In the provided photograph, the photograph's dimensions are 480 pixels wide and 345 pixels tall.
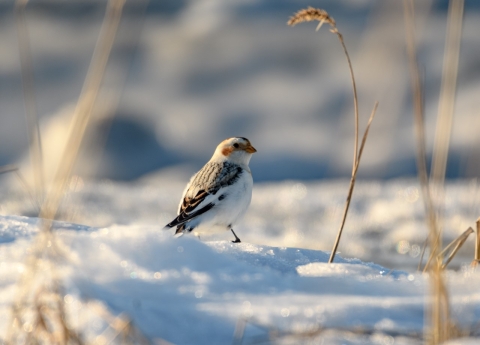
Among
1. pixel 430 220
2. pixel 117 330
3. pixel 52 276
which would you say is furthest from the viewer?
pixel 430 220

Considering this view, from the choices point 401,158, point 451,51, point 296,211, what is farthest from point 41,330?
point 401,158

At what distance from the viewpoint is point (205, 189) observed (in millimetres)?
3689

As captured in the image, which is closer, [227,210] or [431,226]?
[431,226]

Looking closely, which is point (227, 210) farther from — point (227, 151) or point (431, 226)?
point (431, 226)

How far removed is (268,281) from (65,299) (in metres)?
0.53

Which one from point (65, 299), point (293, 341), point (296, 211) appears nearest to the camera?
point (293, 341)

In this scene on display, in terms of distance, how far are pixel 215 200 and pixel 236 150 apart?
557 millimetres

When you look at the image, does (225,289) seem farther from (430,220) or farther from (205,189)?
(205,189)

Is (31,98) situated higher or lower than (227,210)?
higher

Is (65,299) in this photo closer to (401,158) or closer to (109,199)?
(109,199)

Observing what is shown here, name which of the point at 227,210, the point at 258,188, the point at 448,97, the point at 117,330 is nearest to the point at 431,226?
the point at 448,97

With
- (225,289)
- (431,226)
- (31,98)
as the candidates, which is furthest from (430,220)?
(31,98)

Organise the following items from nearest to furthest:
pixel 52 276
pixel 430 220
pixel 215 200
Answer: pixel 52 276 → pixel 430 220 → pixel 215 200

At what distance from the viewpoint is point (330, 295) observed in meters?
1.69
